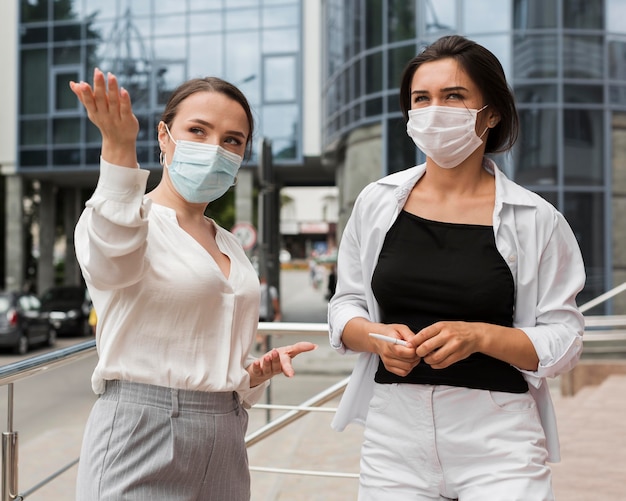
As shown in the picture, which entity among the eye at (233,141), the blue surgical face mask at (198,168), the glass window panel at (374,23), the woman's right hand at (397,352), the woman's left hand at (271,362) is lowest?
the woman's left hand at (271,362)

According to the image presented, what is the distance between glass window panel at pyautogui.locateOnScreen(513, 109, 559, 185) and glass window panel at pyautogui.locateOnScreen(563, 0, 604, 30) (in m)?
1.82

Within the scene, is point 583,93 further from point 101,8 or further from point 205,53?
point 101,8

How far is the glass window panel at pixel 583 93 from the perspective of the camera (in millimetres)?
15500

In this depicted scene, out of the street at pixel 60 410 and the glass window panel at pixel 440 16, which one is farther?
the glass window panel at pixel 440 16

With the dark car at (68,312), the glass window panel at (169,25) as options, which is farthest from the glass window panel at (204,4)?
the dark car at (68,312)

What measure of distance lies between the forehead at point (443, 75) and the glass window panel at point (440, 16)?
14763 mm

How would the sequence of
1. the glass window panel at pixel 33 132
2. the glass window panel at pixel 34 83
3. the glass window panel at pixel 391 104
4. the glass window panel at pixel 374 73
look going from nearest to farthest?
the glass window panel at pixel 391 104 < the glass window panel at pixel 374 73 < the glass window panel at pixel 33 132 < the glass window panel at pixel 34 83

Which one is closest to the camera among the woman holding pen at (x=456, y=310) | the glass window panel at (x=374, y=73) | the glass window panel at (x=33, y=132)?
the woman holding pen at (x=456, y=310)

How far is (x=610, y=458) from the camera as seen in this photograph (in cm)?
606

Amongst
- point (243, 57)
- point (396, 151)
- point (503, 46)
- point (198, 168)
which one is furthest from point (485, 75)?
point (243, 57)

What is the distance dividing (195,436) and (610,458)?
4990 mm

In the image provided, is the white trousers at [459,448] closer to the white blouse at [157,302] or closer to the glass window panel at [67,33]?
the white blouse at [157,302]

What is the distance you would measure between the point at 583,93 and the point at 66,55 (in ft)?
→ 60.4

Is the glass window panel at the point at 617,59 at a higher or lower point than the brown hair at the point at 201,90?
higher
